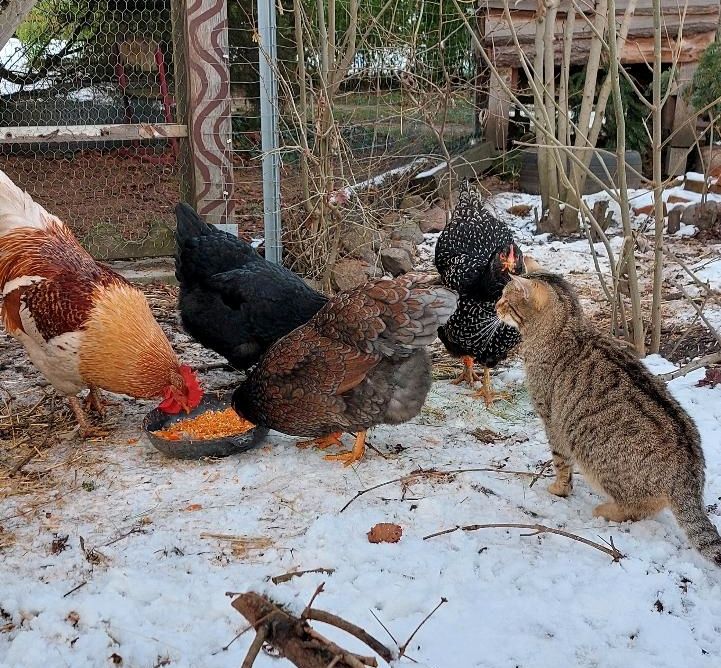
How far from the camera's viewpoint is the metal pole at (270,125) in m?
5.57

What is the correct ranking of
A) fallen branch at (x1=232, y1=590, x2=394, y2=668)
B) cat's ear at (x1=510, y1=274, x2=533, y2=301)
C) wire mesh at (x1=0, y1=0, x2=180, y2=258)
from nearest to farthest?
fallen branch at (x1=232, y1=590, x2=394, y2=668)
cat's ear at (x1=510, y1=274, x2=533, y2=301)
wire mesh at (x1=0, y1=0, x2=180, y2=258)

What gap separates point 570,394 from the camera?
10.1ft

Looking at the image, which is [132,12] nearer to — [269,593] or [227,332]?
[227,332]

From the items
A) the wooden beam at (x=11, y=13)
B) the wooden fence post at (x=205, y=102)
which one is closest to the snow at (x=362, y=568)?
the wooden beam at (x=11, y=13)

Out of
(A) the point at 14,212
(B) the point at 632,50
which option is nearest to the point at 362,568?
(A) the point at 14,212

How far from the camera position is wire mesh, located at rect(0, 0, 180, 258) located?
21.8 feet

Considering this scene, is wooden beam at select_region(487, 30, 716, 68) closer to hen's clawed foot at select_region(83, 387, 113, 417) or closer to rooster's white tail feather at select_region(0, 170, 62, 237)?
rooster's white tail feather at select_region(0, 170, 62, 237)

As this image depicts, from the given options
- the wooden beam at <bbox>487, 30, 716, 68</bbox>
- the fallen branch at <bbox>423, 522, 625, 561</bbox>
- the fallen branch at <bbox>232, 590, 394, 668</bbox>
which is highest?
the wooden beam at <bbox>487, 30, 716, 68</bbox>

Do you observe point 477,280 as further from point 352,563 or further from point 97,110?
point 97,110

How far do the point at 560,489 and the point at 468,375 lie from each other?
59.6 inches

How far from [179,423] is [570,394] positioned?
2.01 m

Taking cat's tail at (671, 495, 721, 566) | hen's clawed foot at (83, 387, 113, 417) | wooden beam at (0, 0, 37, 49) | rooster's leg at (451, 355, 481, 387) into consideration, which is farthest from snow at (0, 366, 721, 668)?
wooden beam at (0, 0, 37, 49)

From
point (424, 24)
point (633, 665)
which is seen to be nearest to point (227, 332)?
point (633, 665)

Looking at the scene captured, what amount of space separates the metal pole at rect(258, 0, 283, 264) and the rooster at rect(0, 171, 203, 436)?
6.23 ft
